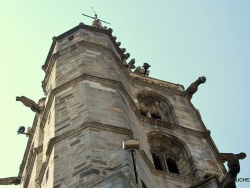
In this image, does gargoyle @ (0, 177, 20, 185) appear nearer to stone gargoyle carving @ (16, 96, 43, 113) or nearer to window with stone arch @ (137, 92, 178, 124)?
stone gargoyle carving @ (16, 96, 43, 113)

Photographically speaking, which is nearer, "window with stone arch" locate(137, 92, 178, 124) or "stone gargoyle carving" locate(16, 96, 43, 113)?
"stone gargoyle carving" locate(16, 96, 43, 113)

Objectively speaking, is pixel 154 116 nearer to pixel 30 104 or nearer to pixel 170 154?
pixel 170 154

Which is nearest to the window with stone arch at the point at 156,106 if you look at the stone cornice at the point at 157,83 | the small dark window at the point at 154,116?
the small dark window at the point at 154,116

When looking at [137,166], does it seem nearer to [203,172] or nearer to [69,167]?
[69,167]

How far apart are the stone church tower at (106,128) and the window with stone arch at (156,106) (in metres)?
0.03

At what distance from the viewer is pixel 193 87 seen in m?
20.3

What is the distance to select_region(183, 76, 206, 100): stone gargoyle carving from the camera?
66.3 feet

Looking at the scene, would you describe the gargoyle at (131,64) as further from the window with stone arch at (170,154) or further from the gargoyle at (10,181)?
the window with stone arch at (170,154)

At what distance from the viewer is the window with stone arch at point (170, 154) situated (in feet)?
49.2

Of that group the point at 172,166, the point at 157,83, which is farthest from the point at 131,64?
the point at 172,166

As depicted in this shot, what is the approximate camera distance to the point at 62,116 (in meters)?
13.4

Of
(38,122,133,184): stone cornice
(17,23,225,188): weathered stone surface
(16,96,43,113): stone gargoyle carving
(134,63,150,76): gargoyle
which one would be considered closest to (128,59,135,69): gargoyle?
(134,63,150,76): gargoyle

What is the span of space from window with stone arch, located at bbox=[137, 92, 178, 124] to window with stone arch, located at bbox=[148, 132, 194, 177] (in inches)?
64.5

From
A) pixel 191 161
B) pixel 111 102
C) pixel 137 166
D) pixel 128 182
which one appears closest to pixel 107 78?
pixel 111 102
